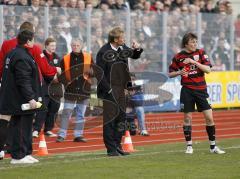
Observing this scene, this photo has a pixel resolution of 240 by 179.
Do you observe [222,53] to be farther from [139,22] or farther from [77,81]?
[77,81]

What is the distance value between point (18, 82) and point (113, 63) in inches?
72.1

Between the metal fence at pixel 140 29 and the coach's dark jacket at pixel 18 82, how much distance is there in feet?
28.3

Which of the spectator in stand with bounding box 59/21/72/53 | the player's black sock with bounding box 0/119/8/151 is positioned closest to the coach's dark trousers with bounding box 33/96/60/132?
the spectator in stand with bounding box 59/21/72/53

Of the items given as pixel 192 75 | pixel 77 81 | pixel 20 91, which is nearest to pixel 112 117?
pixel 192 75

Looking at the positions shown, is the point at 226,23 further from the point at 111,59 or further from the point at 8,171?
the point at 8,171

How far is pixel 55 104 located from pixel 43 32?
4057mm

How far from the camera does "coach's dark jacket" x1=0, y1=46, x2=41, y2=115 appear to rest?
13039 mm

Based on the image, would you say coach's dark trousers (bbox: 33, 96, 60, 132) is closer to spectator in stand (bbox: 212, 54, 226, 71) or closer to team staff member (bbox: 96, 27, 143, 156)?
team staff member (bbox: 96, 27, 143, 156)

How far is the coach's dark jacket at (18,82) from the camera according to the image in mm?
13039

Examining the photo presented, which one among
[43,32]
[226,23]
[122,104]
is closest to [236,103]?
[226,23]

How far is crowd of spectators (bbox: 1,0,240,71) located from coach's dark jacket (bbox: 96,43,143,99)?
7.93 m

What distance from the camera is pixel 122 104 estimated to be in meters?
14.4

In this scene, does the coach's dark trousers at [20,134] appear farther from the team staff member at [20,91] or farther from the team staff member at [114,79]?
the team staff member at [114,79]

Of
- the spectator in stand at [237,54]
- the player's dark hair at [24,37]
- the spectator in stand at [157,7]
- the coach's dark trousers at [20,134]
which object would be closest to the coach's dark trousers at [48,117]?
the coach's dark trousers at [20,134]
